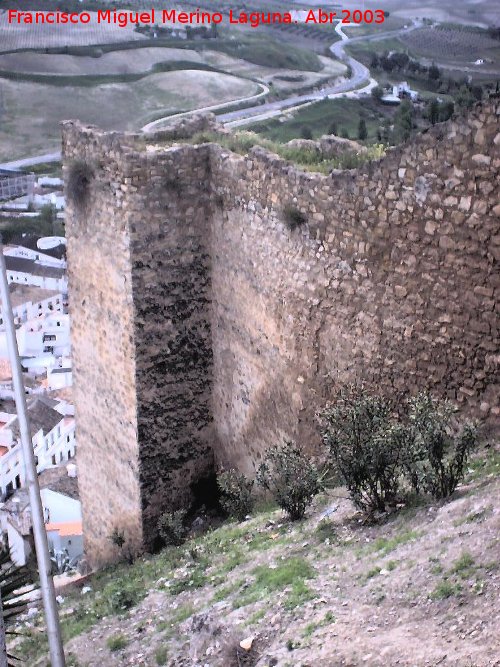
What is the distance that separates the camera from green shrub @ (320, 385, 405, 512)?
19.1 ft

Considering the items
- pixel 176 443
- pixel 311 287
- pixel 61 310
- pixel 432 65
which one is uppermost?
pixel 432 65

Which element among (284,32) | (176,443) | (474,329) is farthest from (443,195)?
(284,32)

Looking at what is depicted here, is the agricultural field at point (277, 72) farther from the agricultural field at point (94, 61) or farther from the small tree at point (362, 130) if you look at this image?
the small tree at point (362, 130)

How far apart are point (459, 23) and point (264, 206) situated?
4.35 meters

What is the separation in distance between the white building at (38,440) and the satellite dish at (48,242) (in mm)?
12383

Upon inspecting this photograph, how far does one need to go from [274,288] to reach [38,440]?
24887mm

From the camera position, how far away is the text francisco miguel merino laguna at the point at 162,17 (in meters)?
26.5

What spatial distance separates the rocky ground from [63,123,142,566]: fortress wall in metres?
1.93

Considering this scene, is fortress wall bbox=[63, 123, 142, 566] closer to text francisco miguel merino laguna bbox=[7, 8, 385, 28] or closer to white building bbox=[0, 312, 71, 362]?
text francisco miguel merino laguna bbox=[7, 8, 385, 28]

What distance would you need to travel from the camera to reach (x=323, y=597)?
5.15 metres

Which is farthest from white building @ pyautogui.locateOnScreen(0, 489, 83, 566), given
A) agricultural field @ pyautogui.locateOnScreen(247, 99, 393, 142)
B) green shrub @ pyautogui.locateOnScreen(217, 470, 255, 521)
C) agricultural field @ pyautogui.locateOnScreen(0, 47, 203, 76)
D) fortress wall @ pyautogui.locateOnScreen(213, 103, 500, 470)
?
agricultural field @ pyautogui.locateOnScreen(0, 47, 203, 76)

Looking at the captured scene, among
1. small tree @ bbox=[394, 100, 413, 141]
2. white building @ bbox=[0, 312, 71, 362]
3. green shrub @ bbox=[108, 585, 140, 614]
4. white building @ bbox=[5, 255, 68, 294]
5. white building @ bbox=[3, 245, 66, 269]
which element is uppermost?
small tree @ bbox=[394, 100, 413, 141]

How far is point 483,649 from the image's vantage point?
3920mm

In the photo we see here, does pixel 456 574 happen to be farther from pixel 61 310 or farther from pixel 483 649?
pixel 61 310
